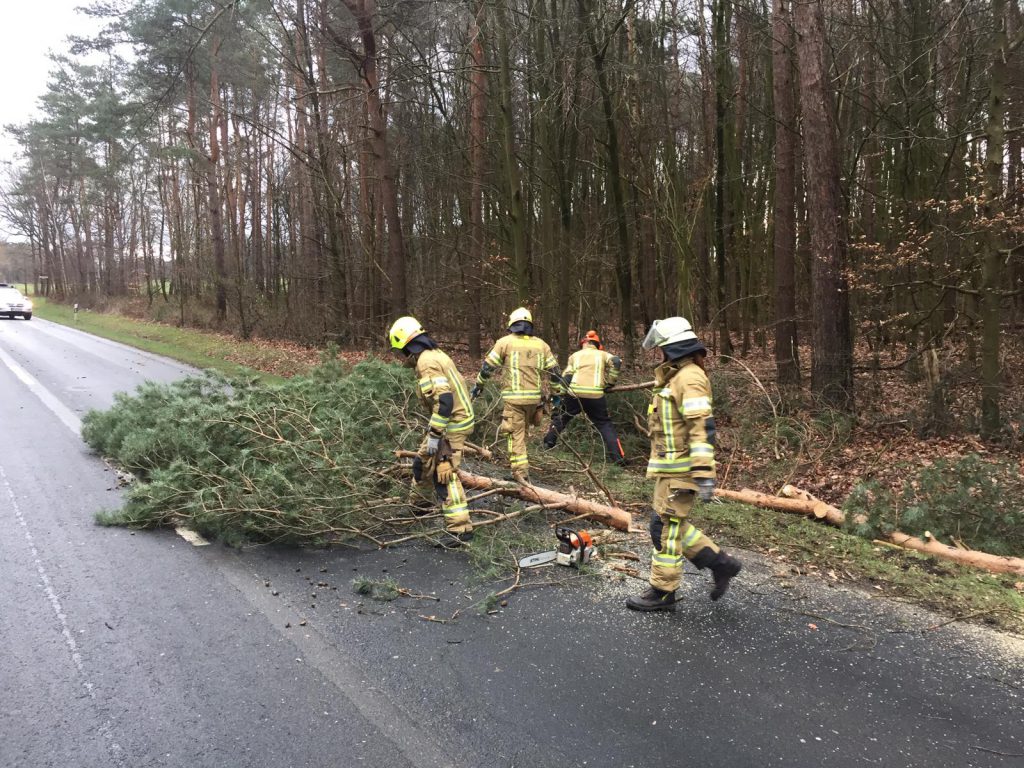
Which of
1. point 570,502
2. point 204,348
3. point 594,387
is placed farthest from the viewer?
point 204,348

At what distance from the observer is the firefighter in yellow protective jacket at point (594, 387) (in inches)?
326

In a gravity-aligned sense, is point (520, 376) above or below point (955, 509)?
above

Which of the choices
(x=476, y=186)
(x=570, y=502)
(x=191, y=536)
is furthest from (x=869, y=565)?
(x=476, y=186)

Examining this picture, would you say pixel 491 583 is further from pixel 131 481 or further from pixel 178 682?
pixel 131 481

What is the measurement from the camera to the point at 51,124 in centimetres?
3788

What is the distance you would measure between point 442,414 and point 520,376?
221 centimetres

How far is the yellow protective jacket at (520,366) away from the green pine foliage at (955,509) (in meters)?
3.24

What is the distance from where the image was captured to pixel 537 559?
4.90 metres

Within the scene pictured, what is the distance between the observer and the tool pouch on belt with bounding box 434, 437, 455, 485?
5422 mm

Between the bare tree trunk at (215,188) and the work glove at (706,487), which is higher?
the bare tree trunk at (215,188)

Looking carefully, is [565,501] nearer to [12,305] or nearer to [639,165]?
[639,165]

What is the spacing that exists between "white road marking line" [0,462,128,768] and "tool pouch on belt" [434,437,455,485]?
2.61 m

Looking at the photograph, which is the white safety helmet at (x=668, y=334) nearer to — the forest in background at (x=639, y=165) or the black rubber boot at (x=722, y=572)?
the black rubber boot at (x=722, y=572)

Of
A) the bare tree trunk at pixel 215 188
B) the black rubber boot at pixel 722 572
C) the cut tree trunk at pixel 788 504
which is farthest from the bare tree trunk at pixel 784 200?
the bare tree trunk at pixel 215 188
